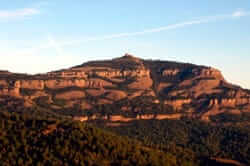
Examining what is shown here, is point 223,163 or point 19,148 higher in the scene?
point 19,148

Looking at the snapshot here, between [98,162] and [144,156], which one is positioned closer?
[98,162]

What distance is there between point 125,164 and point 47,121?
37179 mm

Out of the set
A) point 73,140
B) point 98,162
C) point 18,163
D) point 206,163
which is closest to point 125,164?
point 98,162

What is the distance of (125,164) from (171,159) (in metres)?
27.1

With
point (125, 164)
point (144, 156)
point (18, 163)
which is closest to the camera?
point (18, 163)

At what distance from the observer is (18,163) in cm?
14025

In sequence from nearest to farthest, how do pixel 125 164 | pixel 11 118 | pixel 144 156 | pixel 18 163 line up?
pixel 18 163, pixel 125 164, pixel 144 156, pixel 11 118

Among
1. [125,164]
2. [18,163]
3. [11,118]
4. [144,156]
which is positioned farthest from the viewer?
[11,118]

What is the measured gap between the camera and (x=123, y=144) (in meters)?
172

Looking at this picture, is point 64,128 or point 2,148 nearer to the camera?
point 2,148

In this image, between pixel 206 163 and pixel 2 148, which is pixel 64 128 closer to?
pixel 2 148

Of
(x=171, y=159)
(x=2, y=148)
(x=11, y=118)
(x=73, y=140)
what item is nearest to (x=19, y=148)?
(x=2, y=148)

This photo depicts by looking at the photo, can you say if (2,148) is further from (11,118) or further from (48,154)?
(11,118)

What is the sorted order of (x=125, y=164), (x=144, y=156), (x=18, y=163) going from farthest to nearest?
(x=144, y=156)
(x=125, y=164)
(x=18, y=163)
